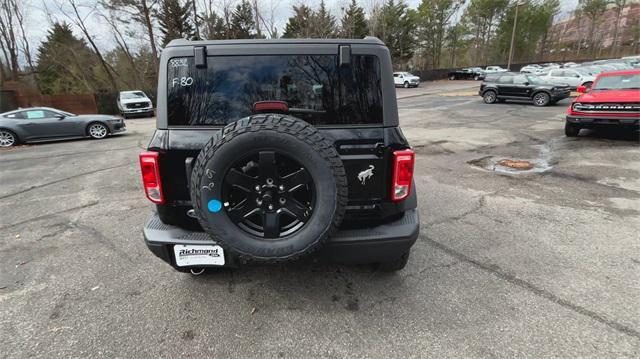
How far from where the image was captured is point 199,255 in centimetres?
232

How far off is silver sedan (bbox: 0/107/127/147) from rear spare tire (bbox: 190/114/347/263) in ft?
40.8

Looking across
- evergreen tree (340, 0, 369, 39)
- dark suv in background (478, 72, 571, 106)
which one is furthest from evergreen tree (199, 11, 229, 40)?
dark suv in background (478, 72, 571, 106)

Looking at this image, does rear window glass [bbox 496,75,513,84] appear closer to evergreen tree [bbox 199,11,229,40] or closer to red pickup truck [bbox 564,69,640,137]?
red pickup truck [bbox 564,69,640,137]

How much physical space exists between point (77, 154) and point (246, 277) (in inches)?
347

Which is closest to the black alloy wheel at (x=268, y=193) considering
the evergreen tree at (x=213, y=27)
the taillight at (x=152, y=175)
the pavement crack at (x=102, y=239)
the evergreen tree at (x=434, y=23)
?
the taillight at (x=152, y=175)

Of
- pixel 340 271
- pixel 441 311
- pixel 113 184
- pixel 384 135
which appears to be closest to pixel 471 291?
pixel 441 311

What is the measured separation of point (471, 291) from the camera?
2.74m

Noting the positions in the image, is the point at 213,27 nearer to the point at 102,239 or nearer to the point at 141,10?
the point at 141,10

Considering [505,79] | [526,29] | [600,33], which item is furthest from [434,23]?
[505,79]

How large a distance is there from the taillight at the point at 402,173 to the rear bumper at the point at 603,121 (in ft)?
27.7

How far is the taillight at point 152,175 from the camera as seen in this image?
228cm

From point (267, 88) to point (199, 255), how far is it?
1261mm

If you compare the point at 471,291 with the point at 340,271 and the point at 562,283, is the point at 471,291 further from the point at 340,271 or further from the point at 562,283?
the point at 340,271

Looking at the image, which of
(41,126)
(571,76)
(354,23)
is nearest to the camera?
(41,126)
